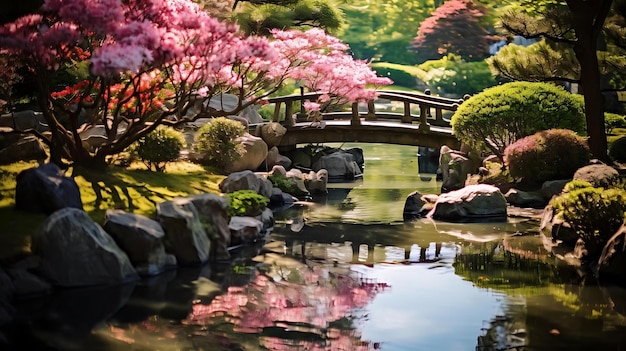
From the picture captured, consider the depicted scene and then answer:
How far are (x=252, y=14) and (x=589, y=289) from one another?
1281cm

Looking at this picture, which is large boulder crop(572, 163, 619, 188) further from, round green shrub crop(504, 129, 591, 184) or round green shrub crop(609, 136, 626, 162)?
round green shrub crop(609, 136, 626, 162)

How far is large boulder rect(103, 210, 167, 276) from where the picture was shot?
9.91 m

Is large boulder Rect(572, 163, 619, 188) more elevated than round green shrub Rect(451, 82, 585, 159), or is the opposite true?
round green shrub Rect(451, 82, 585, 159)

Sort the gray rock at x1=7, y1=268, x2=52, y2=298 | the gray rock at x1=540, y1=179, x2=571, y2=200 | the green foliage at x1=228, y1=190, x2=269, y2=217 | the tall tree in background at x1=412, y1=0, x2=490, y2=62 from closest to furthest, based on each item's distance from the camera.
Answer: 1. the gray rock at x1=7, y1=268, x2=52, y2=298
2. the green foliage at x1=228, y1=190, x2=269, y2=217
3. the gray rock at x1=540, y1=179, x2=571, y2=200
4. the tall tree in background at x1=412, y1=0, x2=490, y2=62

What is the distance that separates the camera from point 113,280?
9.39 metres

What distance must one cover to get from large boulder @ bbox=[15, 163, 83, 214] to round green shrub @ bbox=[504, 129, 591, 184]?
361 inches

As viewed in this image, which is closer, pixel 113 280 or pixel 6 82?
pixel 113 280

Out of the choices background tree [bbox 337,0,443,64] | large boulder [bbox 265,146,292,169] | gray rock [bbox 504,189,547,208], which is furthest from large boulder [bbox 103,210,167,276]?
background tree [bbox 337,0,443,64]

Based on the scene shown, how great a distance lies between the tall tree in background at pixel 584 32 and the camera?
16.2 m

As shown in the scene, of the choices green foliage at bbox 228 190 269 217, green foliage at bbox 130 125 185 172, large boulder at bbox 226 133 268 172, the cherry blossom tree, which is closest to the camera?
the cherry blossom tree

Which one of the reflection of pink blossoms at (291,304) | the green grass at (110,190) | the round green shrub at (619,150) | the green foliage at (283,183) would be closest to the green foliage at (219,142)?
the green grass at (110,190)

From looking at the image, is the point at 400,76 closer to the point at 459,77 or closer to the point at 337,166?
the point at 459,77

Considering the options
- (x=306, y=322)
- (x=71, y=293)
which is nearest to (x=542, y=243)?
(x=306, y=322)

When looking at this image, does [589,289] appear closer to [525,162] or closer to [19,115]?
[525,162]
